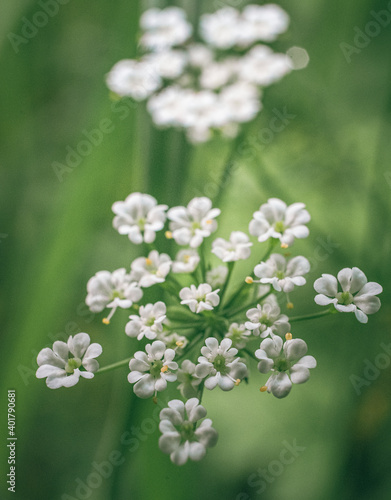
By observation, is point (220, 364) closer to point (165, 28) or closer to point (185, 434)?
point (185, 434)

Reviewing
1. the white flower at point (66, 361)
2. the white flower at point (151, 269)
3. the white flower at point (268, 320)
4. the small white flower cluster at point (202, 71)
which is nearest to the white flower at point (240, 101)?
the small white flower cluster at point (202, 71)

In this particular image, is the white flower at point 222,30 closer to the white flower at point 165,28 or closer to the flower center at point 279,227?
the white flower at point 165,28

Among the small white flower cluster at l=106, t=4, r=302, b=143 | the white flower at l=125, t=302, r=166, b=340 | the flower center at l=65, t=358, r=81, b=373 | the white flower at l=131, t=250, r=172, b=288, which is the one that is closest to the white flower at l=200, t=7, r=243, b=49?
the small white flower cluster at l=106, t=4, r=302, b=143

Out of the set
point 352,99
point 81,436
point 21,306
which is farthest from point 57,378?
point 352,99

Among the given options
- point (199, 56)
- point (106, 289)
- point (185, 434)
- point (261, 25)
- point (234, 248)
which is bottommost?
point (185, 434)

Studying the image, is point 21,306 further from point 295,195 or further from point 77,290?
point 295,195

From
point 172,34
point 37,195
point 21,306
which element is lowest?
point 21,306

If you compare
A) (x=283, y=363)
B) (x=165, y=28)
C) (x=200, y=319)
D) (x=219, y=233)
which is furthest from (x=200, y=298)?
(x=165, y=28)
